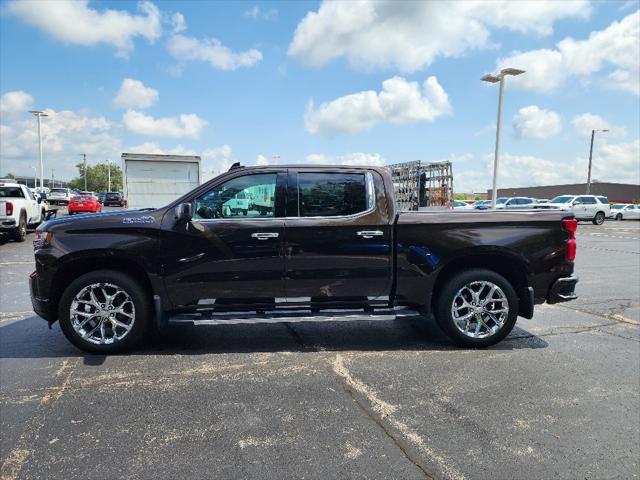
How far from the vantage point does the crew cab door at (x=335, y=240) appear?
14.8ft

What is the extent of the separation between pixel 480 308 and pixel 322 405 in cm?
218

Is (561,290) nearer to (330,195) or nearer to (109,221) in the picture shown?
(330,195)

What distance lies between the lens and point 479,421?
323cm

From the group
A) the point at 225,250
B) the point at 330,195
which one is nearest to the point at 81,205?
the point at 225,250

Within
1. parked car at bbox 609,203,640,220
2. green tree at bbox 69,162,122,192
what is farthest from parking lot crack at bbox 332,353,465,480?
green tree at bbox 69,162,122,192

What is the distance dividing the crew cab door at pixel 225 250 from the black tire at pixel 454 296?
1.67 m

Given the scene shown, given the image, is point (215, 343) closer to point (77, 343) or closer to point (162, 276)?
point (162, 276)

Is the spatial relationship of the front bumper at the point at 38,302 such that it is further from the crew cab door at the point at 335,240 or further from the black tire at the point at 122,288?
the crew cab door at the point at 335,240

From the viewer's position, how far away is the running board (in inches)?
173

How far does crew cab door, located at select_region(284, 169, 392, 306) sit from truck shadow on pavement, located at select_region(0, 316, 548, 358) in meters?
0.63

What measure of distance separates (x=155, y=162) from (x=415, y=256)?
13577mm

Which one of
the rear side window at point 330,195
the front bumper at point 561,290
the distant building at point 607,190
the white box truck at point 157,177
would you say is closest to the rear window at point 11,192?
the white box truck at point 157,177

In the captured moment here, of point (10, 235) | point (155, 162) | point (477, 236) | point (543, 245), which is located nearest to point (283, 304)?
point (477, 236)

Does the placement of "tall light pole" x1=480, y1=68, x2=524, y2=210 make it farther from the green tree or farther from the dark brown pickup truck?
the green tree
